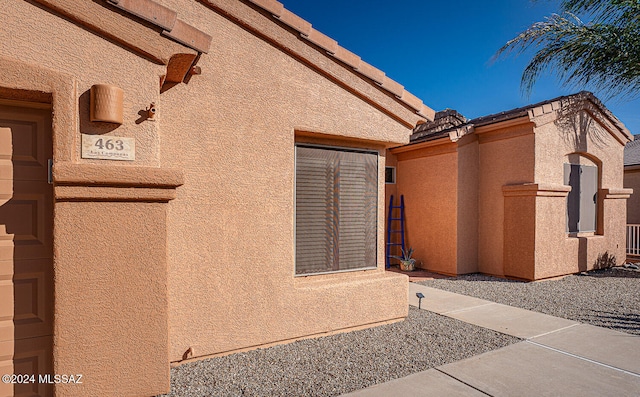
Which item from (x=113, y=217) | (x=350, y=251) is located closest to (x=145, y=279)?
(x=113, y=217)

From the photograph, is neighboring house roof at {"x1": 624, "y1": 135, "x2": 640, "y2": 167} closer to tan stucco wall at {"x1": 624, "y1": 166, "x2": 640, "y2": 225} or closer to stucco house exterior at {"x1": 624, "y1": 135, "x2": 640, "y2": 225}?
stucco house exterior at {"x1": 624, "y1": 135, "x2": 640, "y2": 225}

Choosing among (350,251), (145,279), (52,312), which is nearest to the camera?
(52,312)

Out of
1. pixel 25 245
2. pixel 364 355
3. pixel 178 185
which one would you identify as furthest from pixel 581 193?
pixel 25 245

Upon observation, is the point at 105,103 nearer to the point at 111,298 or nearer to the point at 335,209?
the point at 111,298

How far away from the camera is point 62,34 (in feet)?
10.3

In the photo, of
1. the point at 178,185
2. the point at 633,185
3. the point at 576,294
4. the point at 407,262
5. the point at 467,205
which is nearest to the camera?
the point at 178,185

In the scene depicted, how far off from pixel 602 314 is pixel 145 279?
7.81 m

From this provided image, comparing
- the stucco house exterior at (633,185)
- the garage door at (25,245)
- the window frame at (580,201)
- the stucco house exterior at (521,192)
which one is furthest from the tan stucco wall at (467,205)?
the stucco house exterior at (633,185)

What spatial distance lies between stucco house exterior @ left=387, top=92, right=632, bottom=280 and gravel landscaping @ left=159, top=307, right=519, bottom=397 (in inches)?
192

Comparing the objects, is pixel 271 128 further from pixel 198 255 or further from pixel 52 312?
pixel 52 312

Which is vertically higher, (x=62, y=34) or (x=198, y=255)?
(x=62, y=34)

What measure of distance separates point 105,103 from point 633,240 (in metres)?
17.2

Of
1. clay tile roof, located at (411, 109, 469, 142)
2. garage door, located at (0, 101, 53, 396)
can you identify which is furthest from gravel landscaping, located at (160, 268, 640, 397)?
clay tile roof, located at (411, 109, 469, 142)

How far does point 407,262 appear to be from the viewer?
1111 centimetres
